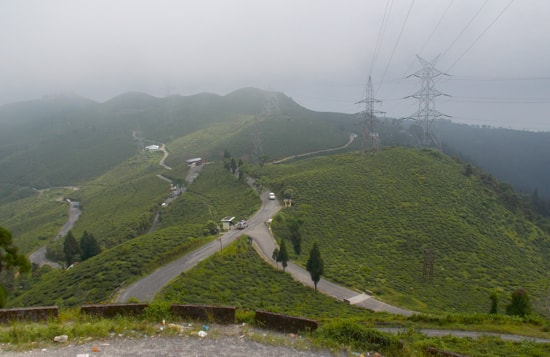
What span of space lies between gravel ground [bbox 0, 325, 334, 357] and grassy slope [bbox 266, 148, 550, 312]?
64.3 feet

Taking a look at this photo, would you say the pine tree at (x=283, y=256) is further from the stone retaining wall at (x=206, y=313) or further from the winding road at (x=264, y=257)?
the stone retaining wall at (x=206, y=313)

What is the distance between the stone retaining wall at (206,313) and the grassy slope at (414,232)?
19.7 meters

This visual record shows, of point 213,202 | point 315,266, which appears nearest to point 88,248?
point 213,202

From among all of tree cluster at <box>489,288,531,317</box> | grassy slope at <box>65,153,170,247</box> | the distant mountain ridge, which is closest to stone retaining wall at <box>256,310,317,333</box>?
tree cluster at <box>489,288,531,317</box>

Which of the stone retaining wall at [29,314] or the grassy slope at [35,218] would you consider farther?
the grassy slope at [35,218]

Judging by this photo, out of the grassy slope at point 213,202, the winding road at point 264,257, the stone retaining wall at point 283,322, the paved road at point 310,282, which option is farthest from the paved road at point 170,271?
the stone retaining wall at point 283,322

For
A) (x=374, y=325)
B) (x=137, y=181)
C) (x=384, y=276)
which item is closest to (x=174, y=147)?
(x=137, y=181)

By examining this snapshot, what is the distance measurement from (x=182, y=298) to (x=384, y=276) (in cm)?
1863

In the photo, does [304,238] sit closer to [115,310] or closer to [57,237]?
[115,310]

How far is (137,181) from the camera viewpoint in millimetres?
82000

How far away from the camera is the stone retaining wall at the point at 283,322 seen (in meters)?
9.13

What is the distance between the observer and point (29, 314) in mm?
9523

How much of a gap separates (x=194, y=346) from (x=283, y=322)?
2.37 m

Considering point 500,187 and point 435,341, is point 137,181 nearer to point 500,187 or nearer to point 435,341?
point 500,187
